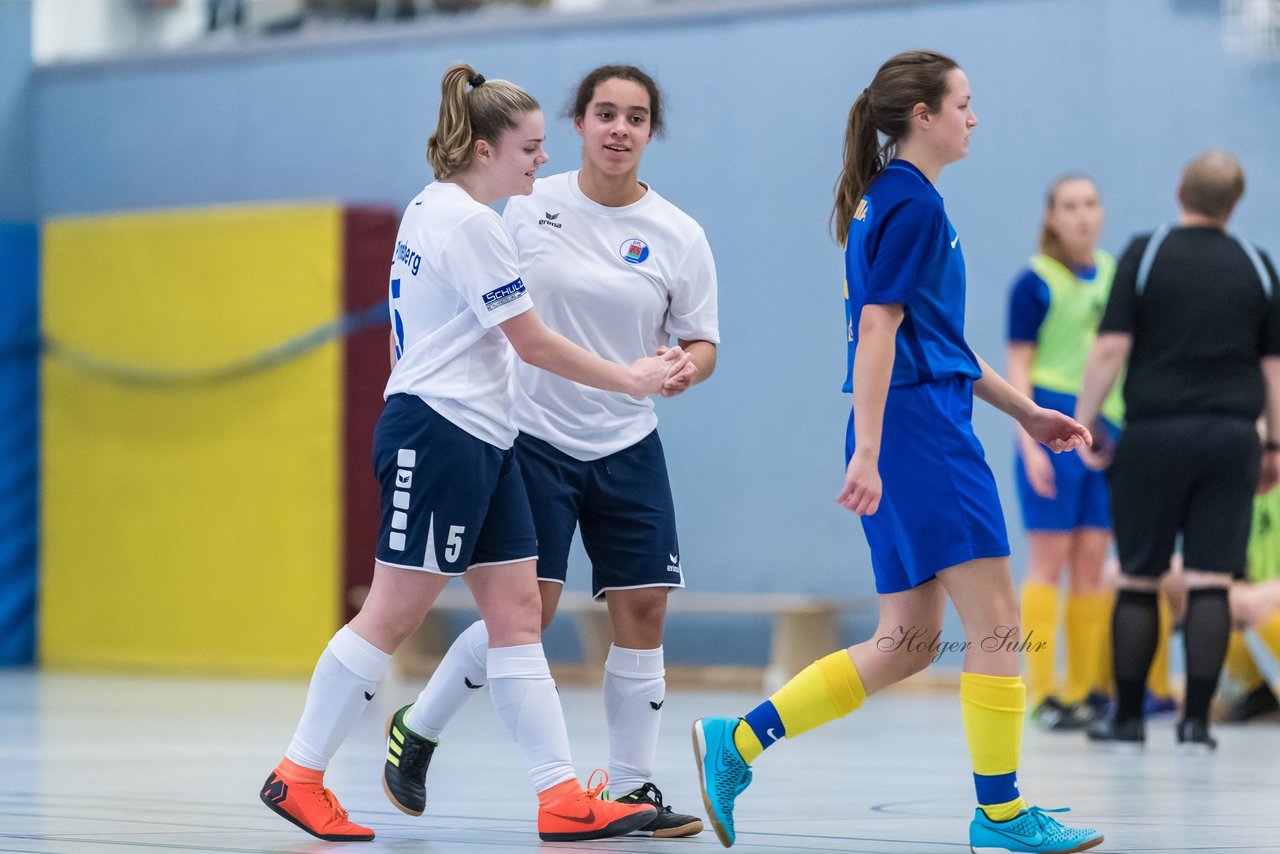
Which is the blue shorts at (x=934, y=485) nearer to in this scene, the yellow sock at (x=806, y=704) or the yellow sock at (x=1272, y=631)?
the yellow sock at (x=806, y=704)

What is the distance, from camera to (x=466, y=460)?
3.99m

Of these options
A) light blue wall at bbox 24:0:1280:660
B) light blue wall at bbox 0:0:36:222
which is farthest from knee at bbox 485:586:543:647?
light blue wall at bbox 0:0:36:222

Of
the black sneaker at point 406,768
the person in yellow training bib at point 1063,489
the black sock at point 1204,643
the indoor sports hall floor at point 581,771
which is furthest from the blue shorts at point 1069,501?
the black sneaker at point 406,768

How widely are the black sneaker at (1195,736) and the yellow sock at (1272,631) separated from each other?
1296mm

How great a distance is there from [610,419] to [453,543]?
694 millimetres

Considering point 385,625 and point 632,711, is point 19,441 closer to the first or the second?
point 632,711


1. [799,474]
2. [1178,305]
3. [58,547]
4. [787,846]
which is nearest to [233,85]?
[58,547]

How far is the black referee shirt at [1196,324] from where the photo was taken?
21.5ft

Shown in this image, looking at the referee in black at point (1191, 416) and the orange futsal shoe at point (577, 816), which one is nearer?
the orange futsal shoe at point (577, 816)

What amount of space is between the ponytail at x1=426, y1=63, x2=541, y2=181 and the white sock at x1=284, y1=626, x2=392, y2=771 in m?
1.01

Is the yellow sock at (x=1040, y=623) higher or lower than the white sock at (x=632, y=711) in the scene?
lower

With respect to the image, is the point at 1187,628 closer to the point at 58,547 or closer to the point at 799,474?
the point at 799,474

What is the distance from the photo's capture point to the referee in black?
6.43 meters

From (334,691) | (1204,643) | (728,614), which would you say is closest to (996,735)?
(334,691)
